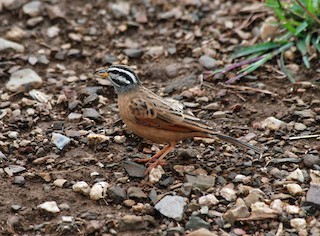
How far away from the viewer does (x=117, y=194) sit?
23.0 feet

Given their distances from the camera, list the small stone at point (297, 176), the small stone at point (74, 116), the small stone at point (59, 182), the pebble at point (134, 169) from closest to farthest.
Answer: the small stone at point (59, 182)
the small stone at point (297, 176)
the pebble at point (134, 169)
the small stone at point (74, 116)

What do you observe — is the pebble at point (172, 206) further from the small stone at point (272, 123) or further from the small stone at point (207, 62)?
the small stone at point (207, 62)

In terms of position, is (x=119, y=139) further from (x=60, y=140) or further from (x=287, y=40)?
(x=287, y=40)

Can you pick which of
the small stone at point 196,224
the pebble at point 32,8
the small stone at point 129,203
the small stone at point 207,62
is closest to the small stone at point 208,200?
the small stone at point 196,224

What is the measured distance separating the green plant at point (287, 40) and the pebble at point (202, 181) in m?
2.39

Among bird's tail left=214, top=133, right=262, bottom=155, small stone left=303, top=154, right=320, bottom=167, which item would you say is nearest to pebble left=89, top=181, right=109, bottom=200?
bird's tail left=214, top=133, right=262, bottom=155

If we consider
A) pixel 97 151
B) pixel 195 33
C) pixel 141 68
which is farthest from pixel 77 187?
pixel 195 33

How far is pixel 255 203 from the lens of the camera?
688cm

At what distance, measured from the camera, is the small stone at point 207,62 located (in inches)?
387

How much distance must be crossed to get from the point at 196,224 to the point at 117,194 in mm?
914

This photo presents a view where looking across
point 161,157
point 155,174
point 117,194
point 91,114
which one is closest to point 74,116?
point 91,114

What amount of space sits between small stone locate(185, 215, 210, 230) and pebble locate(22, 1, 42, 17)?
556 cm

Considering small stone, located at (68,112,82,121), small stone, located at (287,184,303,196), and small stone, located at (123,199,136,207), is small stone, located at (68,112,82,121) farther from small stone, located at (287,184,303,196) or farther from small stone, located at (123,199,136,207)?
small stone, located at (287,184,303,196)

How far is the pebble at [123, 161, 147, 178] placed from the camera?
747 cm
